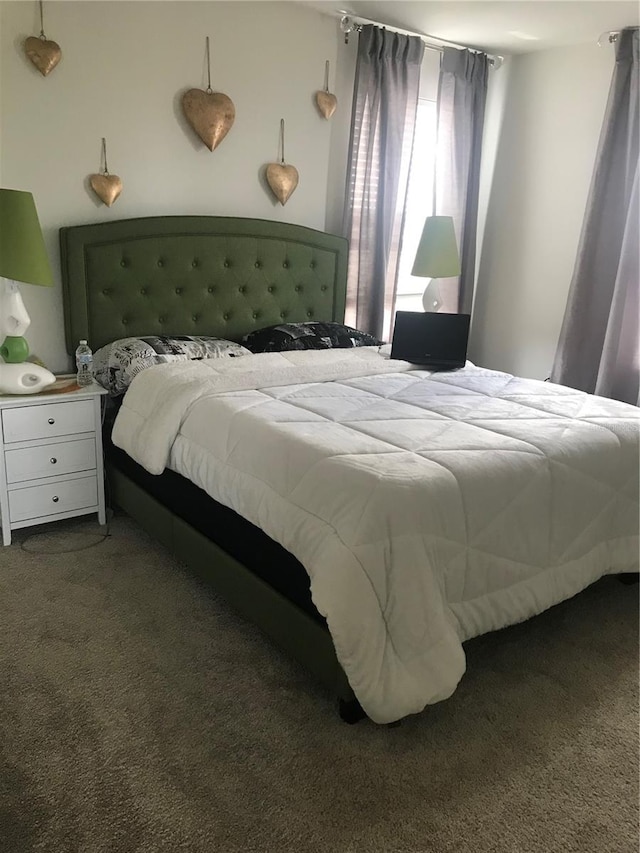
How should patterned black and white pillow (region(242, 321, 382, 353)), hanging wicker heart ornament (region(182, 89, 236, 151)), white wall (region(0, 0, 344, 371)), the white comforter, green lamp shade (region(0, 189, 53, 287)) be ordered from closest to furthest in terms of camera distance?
the white comforter < green lamp shade (region(0, 189, 53, 287)) < white wall (region(0, 0, 344, 371)) < hanging wicker heart ornament (region(182, 89, 236, 151)) < patterned black and white pillow (region(242, 321, 382, 353))

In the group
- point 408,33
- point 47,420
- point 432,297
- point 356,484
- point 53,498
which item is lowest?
point 53,498

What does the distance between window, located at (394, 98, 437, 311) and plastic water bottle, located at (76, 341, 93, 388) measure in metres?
1.96

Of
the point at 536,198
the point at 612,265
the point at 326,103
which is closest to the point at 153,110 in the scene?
the point at 326,103

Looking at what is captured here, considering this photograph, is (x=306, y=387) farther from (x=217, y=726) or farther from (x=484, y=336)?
(x=484, y=336)

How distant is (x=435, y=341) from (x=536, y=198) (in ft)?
4.76

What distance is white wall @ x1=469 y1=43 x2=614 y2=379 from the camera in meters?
3.86

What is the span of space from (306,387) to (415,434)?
72cm

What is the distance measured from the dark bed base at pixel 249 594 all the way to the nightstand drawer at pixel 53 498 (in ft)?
0.44

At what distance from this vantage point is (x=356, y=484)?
5.87 ft

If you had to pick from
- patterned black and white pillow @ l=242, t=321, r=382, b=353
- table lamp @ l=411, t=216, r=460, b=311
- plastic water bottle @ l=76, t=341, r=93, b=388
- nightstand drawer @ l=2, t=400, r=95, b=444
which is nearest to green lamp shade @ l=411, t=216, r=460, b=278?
table lamp @ l=411, t=216, r=460, b=311

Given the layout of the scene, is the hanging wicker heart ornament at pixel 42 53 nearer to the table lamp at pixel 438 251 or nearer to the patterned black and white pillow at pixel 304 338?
the patterned black and white pillow at pixel 304 338

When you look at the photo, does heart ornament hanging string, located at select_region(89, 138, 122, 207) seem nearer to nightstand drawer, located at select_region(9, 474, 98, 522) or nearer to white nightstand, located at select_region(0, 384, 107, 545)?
white nightstand, located at select_region(0, 384, 107, 545)

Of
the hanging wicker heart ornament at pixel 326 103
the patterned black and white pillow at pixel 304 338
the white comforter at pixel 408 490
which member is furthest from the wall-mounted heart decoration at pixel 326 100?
the white comforter at pixel 408 490

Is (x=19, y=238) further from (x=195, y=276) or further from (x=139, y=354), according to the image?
(x=195, y=276)
